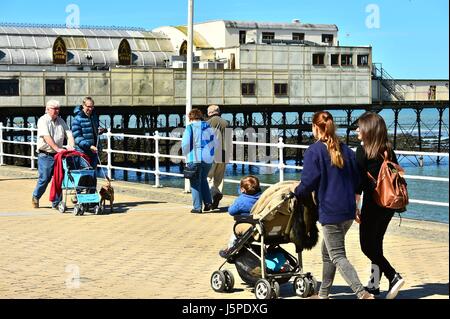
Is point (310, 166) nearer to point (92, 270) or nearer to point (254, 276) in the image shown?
point (254, 276)

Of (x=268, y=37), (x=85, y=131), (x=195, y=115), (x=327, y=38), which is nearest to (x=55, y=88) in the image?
(x=268, y=37)

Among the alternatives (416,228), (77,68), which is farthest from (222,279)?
(77,68)

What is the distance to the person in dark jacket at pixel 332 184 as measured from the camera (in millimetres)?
7293

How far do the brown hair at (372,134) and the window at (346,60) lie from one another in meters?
66.8

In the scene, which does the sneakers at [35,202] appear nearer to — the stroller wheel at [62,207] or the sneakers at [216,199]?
the stroller wheel at [62,207]

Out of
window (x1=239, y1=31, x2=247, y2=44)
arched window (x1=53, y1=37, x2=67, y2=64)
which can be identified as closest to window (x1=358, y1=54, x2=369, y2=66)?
window (x1=239, y1=31, x2=247, y2=44)

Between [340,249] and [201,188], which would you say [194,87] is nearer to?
[201,188]

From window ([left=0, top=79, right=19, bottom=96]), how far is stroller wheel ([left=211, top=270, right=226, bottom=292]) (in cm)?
5373

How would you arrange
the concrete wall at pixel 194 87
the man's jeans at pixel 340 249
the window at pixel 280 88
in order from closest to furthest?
the man's jeans at pixel 340 249
the concrete wall at pixel 194 87
the window at pixel 280 88

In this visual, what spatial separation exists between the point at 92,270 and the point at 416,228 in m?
4.34

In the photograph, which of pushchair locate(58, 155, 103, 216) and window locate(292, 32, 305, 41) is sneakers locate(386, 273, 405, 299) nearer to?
pushchair locate(58, 155, 103, 216)

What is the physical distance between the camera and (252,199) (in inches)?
328

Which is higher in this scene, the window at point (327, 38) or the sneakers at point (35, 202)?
the window at point (327, 38)

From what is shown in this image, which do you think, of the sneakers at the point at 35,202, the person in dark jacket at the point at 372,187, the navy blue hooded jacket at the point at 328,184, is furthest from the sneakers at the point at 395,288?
the sneakers at the point at 35,202
